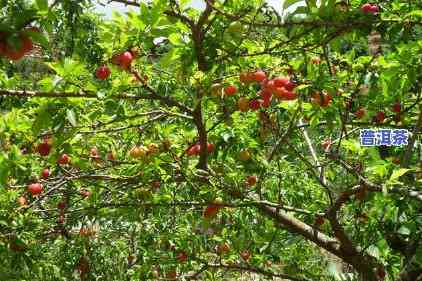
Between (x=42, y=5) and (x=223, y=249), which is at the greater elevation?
(x=42, y=5)

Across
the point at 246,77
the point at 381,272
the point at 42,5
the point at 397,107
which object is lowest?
the point at 381,272

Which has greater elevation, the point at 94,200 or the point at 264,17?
the point at 264,17

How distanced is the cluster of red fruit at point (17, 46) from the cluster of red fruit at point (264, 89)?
1.51m

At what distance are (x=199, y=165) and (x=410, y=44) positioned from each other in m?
1.49

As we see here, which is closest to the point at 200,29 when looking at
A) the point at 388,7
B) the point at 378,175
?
the point at 378,175

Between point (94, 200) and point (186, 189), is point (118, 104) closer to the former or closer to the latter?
point (94, 200)

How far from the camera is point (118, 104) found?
276cm

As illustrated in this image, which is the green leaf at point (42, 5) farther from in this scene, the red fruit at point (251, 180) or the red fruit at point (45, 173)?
the red fruit at point (45, 173)

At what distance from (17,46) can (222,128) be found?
2238 mm

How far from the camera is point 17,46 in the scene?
1.54 meters

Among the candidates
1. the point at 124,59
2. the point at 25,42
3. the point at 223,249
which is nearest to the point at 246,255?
the point at 223,249

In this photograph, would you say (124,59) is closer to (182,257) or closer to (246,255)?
(182,257)

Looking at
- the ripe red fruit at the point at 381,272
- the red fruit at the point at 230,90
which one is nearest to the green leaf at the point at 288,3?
the red fruit at the point at 230,90

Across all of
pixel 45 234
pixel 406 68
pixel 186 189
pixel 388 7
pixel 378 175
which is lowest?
pixel 45 234
